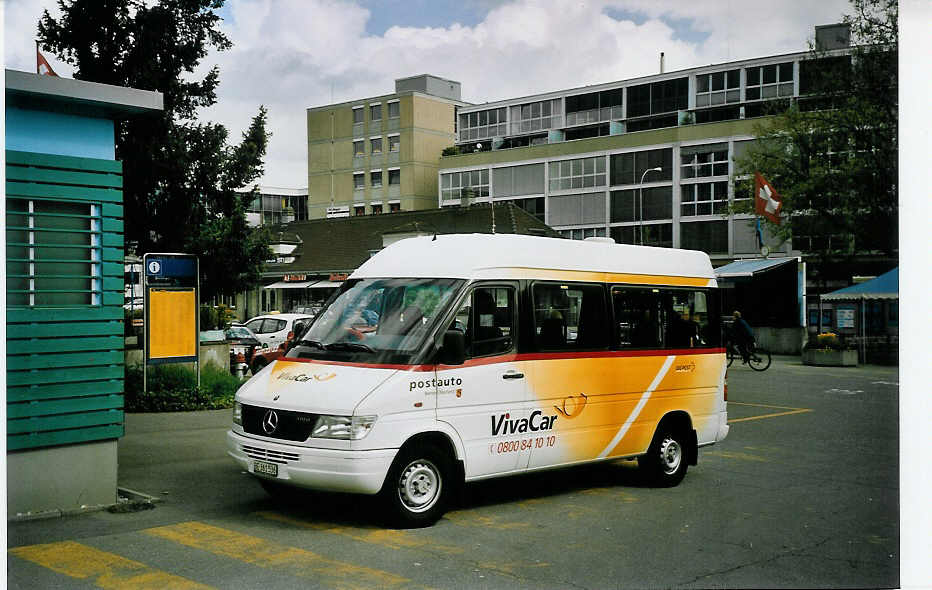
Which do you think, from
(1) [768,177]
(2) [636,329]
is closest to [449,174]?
(1) [768,177]

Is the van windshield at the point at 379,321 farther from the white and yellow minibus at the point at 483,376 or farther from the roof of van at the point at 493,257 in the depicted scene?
the roof of van at the point at 493,257

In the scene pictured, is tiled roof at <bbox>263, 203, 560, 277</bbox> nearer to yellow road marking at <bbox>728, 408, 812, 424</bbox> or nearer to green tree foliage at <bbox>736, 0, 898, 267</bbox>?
green tree foliage at <bbox>736, 0, 898, 267</bbox>

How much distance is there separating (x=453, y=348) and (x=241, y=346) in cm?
1561

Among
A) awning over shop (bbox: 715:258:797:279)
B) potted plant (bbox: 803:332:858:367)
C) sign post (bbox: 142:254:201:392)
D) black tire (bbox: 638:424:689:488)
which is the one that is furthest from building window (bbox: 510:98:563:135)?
black tire (bbox: 638:424:689:488)

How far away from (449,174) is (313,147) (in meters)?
32.0

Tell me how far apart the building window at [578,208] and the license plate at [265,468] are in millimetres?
36090

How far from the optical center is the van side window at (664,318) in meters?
9.79

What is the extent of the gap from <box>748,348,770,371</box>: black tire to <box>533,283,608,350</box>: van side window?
18.2 metres

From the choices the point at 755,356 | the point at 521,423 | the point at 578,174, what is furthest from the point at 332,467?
the point at 578,174

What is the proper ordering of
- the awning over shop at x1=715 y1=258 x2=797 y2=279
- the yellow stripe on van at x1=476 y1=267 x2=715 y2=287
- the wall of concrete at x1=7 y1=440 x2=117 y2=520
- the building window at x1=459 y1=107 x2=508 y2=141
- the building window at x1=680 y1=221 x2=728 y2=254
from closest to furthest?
the wall of concrete at x1=7 y1=440 x2=117 y2=520
the yellow stripe on van at x1=476 y1=267 x2=715 y2=287
the awning over shop at x1=715 y1=258 x2=797 y2=279
the building window at x1=680 y1=221 x2=728 y2=254
the building window at x1=459 y1=107 x2=508 y2=141

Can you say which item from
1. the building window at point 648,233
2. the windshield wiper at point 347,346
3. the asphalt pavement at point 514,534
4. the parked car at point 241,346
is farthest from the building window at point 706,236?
the windshield wiper at point 347,346

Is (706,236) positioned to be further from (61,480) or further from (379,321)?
(61,480)

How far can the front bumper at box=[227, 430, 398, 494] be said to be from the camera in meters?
7.36
